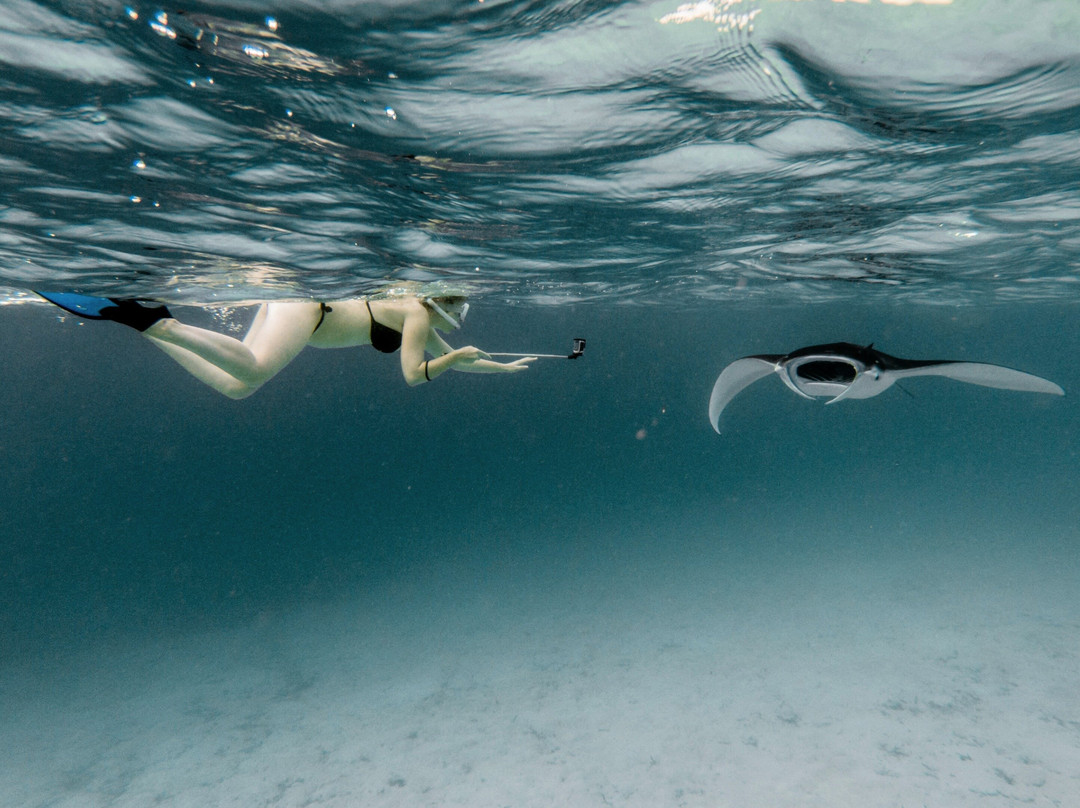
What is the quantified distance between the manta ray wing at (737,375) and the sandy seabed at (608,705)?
6969 millimetres

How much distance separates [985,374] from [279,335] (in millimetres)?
8076

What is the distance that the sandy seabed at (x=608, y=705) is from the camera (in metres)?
10.5

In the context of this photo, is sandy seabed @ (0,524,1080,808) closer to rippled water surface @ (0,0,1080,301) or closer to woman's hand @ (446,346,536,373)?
woman's hand @ (446,346,536,373)

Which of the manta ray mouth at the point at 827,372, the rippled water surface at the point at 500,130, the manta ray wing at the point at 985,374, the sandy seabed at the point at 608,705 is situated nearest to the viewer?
the rippled water surface at the point at 500,130

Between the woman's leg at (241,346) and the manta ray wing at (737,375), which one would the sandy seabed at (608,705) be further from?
the woman's leg at (241,346)

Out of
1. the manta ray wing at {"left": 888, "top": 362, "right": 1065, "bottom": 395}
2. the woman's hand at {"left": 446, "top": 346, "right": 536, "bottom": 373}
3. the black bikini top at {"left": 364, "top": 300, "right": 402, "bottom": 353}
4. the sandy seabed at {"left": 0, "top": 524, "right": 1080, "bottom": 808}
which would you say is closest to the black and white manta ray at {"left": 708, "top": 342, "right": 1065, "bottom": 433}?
the manta ray wing at {"left": 888, "top": 362, "right": 1065, "bottom": 395}

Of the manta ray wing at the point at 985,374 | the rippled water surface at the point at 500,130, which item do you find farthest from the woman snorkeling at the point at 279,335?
the manta ray wing at the point at 985,374

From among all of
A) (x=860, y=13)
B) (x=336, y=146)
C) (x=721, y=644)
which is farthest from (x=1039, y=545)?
(x=336, y=146)

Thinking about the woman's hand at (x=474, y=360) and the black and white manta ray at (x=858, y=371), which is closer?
the black and white manta ray at (x=858, y=371)

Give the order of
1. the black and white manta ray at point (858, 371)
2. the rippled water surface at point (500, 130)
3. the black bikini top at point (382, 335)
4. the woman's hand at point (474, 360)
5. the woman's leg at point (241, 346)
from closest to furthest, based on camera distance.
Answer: the rippled water surface at point (500, 130), the woman's leg at point (241, 346), the black and white manta ray at point (858, 371), the woman's hand at point (474, 360), the black bikini top at point (382, 335)

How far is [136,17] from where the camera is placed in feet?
14.7

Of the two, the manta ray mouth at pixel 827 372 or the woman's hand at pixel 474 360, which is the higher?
the manta ray mouth at pixel 827 372

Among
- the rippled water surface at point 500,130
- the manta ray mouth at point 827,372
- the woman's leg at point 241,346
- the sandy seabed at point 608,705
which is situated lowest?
the sandy seabed at point 608,705

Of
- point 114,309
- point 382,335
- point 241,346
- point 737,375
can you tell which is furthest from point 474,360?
point 114,309
